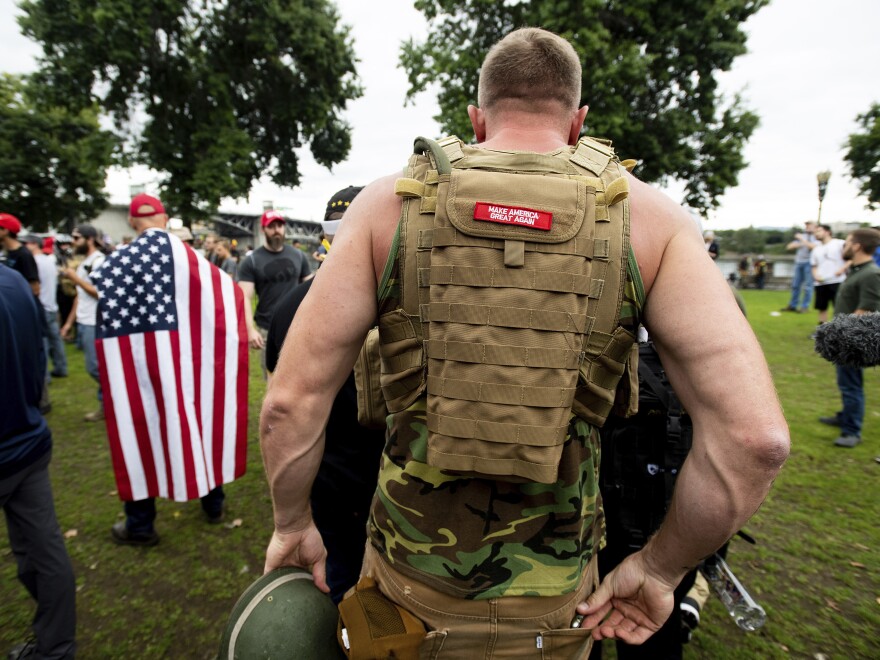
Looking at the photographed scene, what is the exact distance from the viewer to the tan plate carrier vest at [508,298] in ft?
3.80

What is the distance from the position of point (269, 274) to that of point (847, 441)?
259 inches

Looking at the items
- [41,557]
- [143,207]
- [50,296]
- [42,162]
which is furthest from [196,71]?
[41,557]

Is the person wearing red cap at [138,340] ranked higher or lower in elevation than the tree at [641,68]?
lower

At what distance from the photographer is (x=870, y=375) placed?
8.14 meters

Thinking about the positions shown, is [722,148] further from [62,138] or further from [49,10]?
[62,138]

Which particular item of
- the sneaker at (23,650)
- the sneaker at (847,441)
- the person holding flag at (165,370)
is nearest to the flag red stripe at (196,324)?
the person holding flag at (165,370)

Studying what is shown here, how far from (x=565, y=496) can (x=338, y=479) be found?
1.36 m

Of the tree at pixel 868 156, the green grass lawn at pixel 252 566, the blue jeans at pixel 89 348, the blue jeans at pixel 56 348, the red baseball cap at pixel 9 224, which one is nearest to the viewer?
the green grass lawn at pixel 252 566

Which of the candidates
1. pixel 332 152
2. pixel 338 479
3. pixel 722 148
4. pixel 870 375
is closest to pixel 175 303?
pixel 338 479

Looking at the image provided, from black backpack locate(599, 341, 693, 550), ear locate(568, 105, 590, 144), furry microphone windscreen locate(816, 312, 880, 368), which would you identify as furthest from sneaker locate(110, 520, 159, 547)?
furry microphone windscreen locate(816, 312, 880, 368)

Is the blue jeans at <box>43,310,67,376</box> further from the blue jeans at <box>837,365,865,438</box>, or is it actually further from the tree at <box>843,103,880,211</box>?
the tree at <box>843,103,880,211</box>

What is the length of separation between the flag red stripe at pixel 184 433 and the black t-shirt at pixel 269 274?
2385 millimetres

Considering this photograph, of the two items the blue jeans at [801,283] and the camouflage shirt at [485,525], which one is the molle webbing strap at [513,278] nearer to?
the camouflage shirt at [485,525]

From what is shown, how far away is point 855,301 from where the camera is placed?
5270mm
